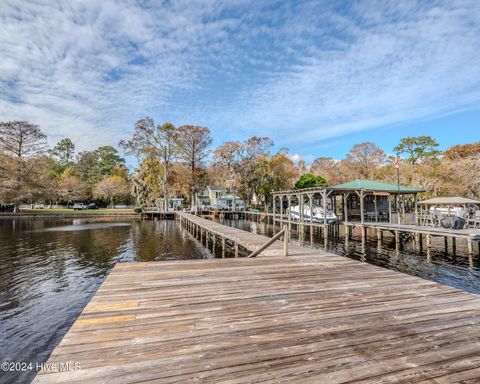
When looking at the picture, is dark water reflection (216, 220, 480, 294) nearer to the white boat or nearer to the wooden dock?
the white boat

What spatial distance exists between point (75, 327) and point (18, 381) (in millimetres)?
3140

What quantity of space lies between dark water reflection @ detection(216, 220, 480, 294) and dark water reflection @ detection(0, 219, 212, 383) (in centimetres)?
915

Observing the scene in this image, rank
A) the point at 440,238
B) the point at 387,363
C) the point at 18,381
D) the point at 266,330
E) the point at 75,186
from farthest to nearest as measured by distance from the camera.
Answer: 1. the point at 75,186
2. the point at 440,238
3. the point at 18,381
4. the point at 266,330
5. the point at 387,363

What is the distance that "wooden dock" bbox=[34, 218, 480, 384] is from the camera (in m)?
2.27

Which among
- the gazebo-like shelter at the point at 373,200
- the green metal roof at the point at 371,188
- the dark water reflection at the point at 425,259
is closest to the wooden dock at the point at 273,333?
the dark water reflection at the point at 425,259

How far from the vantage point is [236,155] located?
1860 inches

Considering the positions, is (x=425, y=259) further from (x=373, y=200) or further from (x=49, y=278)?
(x=49, y=278)

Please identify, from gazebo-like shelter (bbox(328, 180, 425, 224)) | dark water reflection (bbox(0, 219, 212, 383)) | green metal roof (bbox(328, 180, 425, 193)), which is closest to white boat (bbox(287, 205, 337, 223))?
gazebo-like shelter (bbox(328, 180, 425, 224))

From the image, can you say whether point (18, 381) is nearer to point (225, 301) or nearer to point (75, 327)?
point (75, 327)

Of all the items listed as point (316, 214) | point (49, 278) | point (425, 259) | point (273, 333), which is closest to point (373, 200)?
point (316, 214)

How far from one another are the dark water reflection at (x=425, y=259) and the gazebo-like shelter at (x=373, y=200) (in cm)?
231

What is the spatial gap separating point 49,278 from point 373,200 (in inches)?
970

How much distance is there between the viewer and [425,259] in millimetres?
13633

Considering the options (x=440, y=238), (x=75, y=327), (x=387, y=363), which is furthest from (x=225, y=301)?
(x=440, y=238)
